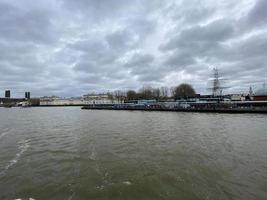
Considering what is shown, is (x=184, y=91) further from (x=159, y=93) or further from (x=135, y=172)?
(x=135, y=172)

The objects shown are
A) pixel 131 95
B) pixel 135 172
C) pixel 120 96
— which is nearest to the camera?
pixel 135 172

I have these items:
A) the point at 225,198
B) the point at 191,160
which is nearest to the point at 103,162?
the point at 191,160

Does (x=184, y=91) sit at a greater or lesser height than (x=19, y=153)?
greater

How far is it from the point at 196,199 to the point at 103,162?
6281 millimetres

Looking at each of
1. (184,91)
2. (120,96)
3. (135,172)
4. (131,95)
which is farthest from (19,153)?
(120,96)

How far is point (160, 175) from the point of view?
11.4 meters

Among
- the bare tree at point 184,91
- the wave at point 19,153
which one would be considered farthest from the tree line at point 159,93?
the wave at point 19,153

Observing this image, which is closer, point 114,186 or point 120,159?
point 114,186

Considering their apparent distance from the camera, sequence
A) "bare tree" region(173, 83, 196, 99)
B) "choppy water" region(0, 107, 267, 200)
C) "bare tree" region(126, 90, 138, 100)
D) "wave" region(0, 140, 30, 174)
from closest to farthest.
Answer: "choppy water" region(0, 107, 267, 200) < "wave" region(0, 140, 30, 174) < "bare tree" region(173, 83, 196, 99) < "bare tree" region(126, 90, 138, 100)

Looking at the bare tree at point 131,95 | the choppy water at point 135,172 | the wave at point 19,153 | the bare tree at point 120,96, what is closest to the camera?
the choppy water at point 135,172

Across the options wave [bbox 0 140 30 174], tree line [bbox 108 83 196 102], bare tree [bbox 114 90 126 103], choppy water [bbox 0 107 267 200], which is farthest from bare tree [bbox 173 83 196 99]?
wave [bbox 0 140 30 174]

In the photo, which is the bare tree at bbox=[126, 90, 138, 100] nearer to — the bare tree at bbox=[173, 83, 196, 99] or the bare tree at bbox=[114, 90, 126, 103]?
the bare tree at bbox=[114, 90, 126, 103]

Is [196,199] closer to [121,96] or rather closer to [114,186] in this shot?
[114,186]

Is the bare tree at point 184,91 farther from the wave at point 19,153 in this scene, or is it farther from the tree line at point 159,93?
the wave at point 19,153
